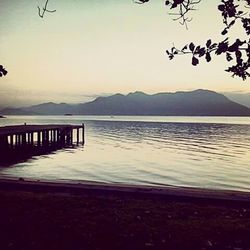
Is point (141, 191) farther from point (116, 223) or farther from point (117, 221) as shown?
point (116, 223)

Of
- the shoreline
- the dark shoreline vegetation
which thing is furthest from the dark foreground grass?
the shoreline

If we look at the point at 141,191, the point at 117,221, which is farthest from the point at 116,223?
the point at 141,191

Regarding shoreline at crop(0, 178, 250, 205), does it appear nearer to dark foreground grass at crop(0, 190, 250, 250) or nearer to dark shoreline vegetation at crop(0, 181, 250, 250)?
dark shoreline vegetation at crop(0, 181, 250, 250)

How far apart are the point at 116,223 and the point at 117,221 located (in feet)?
0.41

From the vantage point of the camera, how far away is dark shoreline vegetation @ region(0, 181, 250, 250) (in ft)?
17.9

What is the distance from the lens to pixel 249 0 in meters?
4.14

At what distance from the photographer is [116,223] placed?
21.1 feet

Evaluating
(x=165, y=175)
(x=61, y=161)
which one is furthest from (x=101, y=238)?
(x=61, y=161)

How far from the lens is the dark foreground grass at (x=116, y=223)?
5.43m

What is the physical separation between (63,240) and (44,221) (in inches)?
44.1

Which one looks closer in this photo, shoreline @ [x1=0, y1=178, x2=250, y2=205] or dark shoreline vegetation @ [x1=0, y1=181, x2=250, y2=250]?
dark shoreline vegetation @ [x1=0, y1=181, x2=250, y2=250]

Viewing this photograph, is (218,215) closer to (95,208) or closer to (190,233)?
(190,233)

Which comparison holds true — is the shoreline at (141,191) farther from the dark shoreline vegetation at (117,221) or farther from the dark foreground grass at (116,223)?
the dark foreground grass at (116,223)

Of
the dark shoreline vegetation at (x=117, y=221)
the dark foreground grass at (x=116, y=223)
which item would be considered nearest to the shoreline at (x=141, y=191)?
the dark shoreline vegetation at (x=117, y=221)
